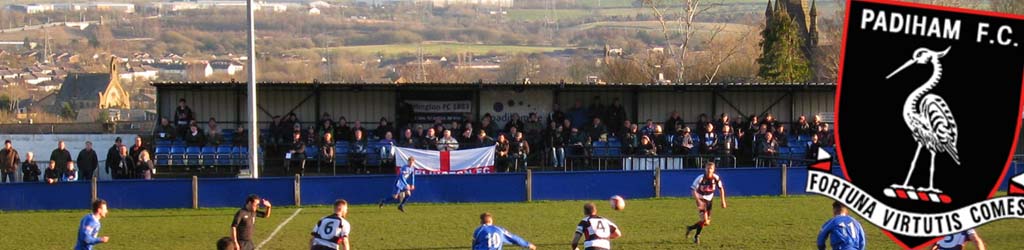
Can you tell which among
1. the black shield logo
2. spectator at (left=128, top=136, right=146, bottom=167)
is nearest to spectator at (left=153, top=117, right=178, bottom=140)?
spectator at (left=128, top=136, right=146, bottom=167)

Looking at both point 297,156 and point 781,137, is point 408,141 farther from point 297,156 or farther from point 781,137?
point 781,137

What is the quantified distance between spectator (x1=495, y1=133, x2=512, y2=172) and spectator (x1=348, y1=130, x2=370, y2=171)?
11.3 ft

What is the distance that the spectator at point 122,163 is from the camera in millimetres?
30281

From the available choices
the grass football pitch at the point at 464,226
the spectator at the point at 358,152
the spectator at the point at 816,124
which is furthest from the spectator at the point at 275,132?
the spectator at the point at 816,124

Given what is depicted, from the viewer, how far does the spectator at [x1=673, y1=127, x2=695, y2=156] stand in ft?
109

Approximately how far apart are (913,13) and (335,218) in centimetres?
1082

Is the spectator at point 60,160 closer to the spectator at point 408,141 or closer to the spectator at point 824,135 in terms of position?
the spectator at point 408,141

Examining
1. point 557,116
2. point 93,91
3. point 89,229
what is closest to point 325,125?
point 557,116

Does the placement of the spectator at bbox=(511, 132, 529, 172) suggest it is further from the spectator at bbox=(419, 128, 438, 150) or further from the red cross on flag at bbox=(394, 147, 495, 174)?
the spectator at bbox=(419, 128, 438, 150)

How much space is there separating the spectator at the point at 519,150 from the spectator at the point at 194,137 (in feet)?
26.4

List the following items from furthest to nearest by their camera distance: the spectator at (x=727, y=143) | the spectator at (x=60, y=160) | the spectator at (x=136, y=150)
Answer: the spectator at (x=727, y=143)
the spectator at (x=136, y=150)
the spectator at (x=60, y=160)

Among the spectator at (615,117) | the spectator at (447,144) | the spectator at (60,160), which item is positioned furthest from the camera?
the spectator at (615,117)

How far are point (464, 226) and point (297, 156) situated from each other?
375 inches

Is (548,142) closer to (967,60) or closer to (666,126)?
(666,126)
